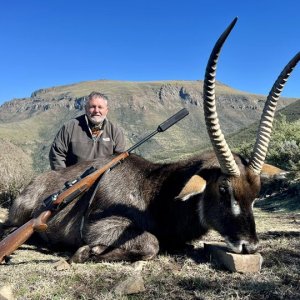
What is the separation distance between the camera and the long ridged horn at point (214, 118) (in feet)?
14.4

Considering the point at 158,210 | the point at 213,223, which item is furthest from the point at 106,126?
the point at 213,223

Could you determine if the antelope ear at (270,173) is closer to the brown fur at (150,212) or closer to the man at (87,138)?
the brown fur at (150,212)

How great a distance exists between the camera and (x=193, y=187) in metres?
5.31

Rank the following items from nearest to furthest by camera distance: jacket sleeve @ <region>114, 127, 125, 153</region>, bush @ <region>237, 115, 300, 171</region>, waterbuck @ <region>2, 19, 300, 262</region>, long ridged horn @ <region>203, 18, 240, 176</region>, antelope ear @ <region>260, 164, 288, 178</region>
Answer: long ridged horn @ <region>203, 18, 240, 176</region>, waterbuck @ <region>2, 19, 300, 262</region>, antelope ear @ <region>260, 164, 288, 178</region>, jacket sleeve @ <region>114, 127, 125, 153</region>, bush @ <region>237, 115, 300, 171</region>

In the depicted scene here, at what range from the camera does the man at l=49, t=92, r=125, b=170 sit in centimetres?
848

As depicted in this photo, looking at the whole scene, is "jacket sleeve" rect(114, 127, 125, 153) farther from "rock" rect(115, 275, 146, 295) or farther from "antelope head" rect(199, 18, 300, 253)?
"rock" rect(115, 275, 146, 295)

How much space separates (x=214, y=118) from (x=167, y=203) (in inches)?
63.5

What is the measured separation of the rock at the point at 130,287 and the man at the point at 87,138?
4.34m

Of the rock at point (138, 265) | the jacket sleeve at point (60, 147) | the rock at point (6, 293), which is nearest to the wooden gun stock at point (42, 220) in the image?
the rock at point (6, 293)

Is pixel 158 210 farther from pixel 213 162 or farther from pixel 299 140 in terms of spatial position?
pixel 299 140

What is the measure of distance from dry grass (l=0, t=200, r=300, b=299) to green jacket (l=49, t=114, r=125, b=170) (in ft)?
9.14

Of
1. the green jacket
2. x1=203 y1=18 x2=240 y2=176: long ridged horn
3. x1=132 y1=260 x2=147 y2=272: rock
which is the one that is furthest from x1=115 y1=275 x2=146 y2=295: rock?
the green jacket

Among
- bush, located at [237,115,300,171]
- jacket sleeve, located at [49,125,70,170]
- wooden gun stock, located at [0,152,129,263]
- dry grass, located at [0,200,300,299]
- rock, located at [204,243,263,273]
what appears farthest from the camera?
bush, located at [237,115,300,171]

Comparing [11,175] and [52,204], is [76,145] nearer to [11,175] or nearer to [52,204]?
[52,204]
